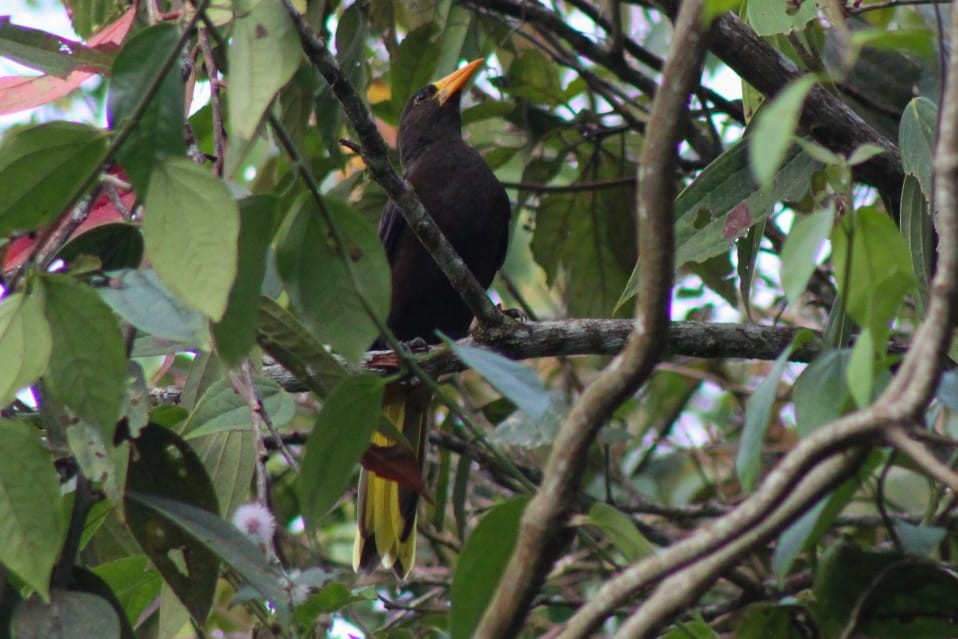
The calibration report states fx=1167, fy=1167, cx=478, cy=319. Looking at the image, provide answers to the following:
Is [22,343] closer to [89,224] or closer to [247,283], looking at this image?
[247,283]

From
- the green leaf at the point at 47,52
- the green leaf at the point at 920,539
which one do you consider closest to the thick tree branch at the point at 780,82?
the green leaf at the point at 920,539

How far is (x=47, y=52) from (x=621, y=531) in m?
1.34

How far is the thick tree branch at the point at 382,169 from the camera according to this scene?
188 cm

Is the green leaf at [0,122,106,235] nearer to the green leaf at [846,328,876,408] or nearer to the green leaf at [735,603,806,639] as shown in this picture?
the green leaf at [846,328,876,408]

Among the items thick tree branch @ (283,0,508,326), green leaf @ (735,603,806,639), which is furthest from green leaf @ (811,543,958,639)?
thick tree branch @ (283,0,508,326)

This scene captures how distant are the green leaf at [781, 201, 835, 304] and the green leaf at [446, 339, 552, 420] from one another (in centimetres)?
29

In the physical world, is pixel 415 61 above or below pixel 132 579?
above

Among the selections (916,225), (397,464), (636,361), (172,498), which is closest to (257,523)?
(172,498)

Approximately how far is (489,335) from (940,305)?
177 centimetres

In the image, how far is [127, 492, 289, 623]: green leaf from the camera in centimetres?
153

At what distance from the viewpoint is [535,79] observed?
388 centimetres

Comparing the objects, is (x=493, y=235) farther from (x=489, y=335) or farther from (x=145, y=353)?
(x=145, y=353)

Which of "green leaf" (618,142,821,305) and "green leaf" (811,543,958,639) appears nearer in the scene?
"green leaf" (811,543,958,639)

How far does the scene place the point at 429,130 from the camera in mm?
4488
